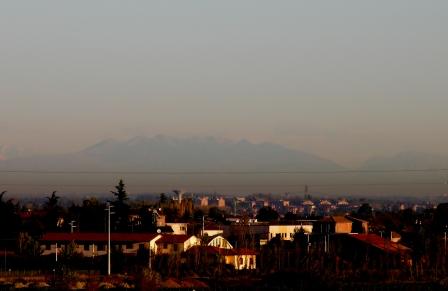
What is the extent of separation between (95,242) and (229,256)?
9021mm

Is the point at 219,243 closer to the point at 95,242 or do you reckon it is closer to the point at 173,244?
the point at 173,244

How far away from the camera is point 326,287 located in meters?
Result: 43.4

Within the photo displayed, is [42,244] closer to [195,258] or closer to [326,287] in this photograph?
[195,258]

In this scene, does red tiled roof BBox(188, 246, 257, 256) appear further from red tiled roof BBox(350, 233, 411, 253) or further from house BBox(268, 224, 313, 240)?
house BBox(268, 224, 313, 240)

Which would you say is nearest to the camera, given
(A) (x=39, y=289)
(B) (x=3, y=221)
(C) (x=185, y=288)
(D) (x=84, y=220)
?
(A) (x=39, y=289)

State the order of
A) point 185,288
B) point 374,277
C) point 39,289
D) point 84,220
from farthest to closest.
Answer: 1. point 84,220
2. point 374,277
3. point 185,288
4. point 39,289

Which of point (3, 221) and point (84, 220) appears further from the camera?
point (84, 220)

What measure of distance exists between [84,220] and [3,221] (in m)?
8.60

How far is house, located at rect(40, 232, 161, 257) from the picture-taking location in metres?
58.6

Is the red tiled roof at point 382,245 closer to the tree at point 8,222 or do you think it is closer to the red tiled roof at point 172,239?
the red tiled roof at point 172,239

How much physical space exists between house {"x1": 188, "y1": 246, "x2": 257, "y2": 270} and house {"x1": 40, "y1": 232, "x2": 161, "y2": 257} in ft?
12.5

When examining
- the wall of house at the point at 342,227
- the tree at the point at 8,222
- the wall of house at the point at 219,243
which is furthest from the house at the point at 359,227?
the tree at the point at 8,222

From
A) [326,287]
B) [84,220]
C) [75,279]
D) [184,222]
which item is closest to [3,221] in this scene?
[84,220]

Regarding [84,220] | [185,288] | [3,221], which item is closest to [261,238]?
[84,220]
